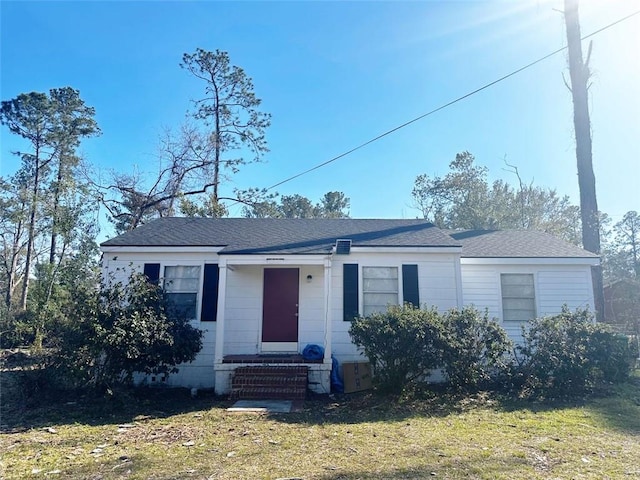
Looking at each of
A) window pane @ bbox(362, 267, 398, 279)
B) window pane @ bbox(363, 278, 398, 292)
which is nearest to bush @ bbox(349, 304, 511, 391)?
window pane @ bbox(363, 278, 398, 292)

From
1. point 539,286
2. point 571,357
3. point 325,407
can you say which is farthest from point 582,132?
point 325,407

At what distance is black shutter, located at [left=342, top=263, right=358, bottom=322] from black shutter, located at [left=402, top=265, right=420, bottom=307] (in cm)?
112

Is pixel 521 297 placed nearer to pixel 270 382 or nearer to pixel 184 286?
pixel 270 382

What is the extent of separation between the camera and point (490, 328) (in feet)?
23.8

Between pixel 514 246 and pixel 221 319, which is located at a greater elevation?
pixel 514 246

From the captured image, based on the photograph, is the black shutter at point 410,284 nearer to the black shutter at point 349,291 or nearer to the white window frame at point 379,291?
the white window frame at point 379,291

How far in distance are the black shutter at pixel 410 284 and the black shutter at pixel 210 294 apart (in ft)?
14.3

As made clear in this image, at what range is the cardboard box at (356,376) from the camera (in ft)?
26.2

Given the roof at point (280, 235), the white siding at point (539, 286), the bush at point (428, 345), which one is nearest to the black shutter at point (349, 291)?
the roof at point (280, 235)

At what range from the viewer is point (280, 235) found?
1014 cm

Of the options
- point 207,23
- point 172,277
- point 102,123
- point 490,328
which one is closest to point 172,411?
point 172,277

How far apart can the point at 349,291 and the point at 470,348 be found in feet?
9.33

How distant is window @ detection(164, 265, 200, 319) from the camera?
9.05m

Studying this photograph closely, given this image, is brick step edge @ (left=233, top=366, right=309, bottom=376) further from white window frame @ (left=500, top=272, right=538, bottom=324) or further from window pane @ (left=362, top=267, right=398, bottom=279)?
white window frame @ (left=500, top=272, right=538, bottom=324)
